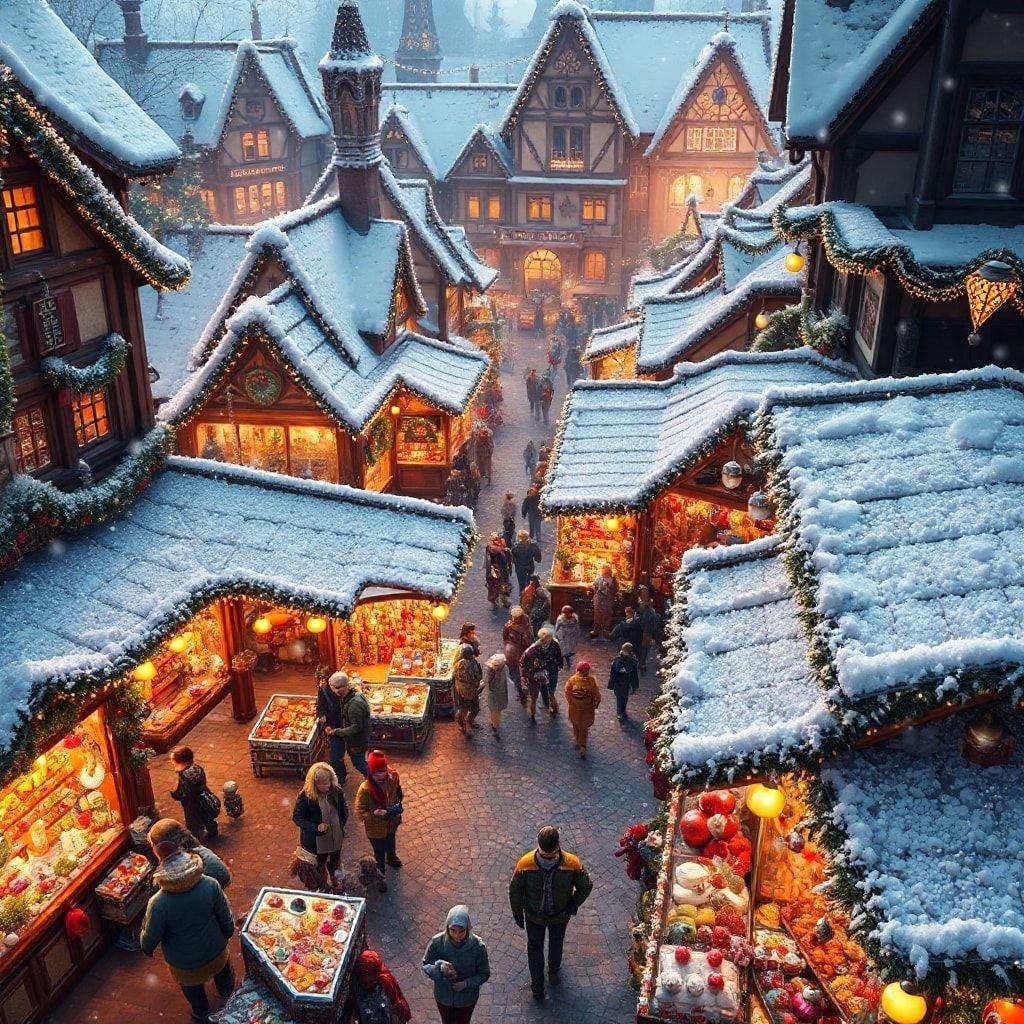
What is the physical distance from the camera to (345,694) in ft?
49.4

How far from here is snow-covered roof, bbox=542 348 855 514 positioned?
60.1 ft

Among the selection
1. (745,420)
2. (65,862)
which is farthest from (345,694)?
(745,420)

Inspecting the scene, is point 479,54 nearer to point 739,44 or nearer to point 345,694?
point 739,44

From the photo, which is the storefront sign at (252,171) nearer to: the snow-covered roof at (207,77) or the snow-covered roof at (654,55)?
the snow-covered roof at (207,77)

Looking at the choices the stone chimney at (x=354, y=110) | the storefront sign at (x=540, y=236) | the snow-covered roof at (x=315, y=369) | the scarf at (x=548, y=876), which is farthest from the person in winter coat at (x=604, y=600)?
the storefront sign at (x=540, y=236)

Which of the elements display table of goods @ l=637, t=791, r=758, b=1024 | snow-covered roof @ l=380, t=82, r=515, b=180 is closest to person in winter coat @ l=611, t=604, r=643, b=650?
display table of goods @ l=637, t=791, r=758, b=1024

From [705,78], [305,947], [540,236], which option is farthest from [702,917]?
[705,78]

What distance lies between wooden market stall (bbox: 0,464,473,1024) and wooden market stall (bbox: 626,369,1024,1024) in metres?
5.76

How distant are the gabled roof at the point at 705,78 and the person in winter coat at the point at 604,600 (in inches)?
1173

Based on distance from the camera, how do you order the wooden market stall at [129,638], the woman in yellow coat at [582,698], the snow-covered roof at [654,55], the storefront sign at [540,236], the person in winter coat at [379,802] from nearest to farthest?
the wooden market stall at [129,638], the person in winter coat at [379,802], the woman in yellow coat at [582,698], the snow-covered roof at [654,55], the storefront sign at [540,236]

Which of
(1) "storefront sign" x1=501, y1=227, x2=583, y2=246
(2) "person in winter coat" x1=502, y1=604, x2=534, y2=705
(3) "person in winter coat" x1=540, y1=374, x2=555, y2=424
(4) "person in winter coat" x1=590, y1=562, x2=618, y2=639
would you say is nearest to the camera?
(2) "person in winter coat" x1=502, y1=604, x2=534, y2=705

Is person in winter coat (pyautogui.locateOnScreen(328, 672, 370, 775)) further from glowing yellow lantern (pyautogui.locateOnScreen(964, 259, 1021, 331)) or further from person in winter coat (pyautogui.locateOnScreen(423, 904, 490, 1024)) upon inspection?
glowing yellow lantern (pyautogui.locateOnScreen(964, 259, 1021, 331))

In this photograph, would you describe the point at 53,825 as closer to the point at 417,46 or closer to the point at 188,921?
the point at 188,921

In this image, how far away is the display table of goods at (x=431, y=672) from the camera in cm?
1711
